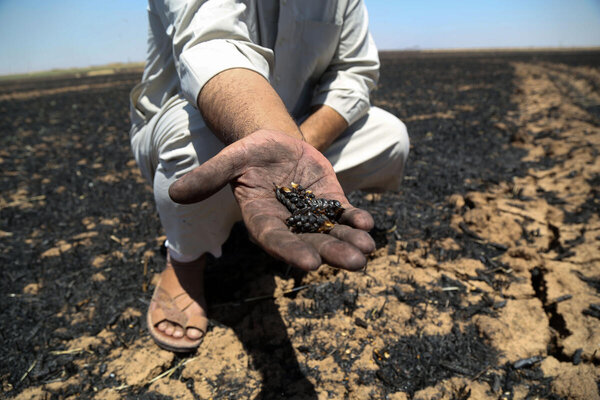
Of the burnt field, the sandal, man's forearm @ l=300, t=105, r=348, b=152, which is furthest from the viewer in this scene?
man's forearm @ l=300, t=105, r=348, b=152

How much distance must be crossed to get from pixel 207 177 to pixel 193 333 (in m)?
1.38

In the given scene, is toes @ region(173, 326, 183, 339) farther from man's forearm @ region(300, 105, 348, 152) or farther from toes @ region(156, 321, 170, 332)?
man's forearm @ region(300, 105, 348, 152)

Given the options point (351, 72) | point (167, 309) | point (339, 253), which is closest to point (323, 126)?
point (351, 72)

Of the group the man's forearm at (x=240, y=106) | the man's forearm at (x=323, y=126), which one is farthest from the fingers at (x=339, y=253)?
the man's forearm at (x=323, y=126)

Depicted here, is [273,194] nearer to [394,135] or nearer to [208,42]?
[208,42]

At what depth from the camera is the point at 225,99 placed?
173 cm

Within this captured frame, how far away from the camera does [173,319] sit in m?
2.38

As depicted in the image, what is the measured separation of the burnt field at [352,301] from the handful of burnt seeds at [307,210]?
109 centimetres

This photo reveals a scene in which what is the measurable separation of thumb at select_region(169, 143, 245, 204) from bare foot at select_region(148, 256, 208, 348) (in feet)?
4.11

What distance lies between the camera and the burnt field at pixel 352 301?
6.91ft

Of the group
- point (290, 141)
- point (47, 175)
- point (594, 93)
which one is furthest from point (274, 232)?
point (594, 93)

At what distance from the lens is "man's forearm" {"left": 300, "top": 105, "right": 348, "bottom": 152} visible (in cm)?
248

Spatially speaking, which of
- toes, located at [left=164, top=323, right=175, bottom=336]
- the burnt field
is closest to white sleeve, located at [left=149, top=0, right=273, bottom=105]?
toes, located at [left=164, top=323, right=175, bottom=336]

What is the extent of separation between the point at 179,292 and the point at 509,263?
105 inches
